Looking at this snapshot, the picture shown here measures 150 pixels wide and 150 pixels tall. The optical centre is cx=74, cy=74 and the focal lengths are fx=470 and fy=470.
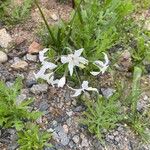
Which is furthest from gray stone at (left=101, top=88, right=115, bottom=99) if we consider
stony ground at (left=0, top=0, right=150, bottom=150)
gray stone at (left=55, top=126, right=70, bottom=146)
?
gray stone at (left=55, top=126, right=70, bottom=146)

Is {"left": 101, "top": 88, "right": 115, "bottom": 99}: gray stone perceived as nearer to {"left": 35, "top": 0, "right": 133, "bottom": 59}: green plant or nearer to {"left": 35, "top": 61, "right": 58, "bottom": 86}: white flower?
{"left": 35, "top": 0, "right": 133, "bottom": 59}: green plant

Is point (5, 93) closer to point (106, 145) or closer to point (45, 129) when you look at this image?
point (45, 129)

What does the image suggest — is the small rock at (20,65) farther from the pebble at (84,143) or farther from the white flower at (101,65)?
the pebble at (84,143)

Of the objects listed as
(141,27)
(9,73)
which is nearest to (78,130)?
(9,73)

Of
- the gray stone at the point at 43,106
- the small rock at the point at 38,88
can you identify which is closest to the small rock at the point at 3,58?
the small rock at the point at 38,88

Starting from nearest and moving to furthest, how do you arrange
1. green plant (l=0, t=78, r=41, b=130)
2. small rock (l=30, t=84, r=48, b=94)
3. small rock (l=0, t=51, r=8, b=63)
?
1. green plant (l=0, t=78, r=41, b=130)
2. small rock (l=30, t=84, r=48, b=94)
3. small rock (l=0, t=51, r=8, b=63)

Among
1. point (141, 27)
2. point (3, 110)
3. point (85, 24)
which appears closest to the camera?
point (3, 110)
